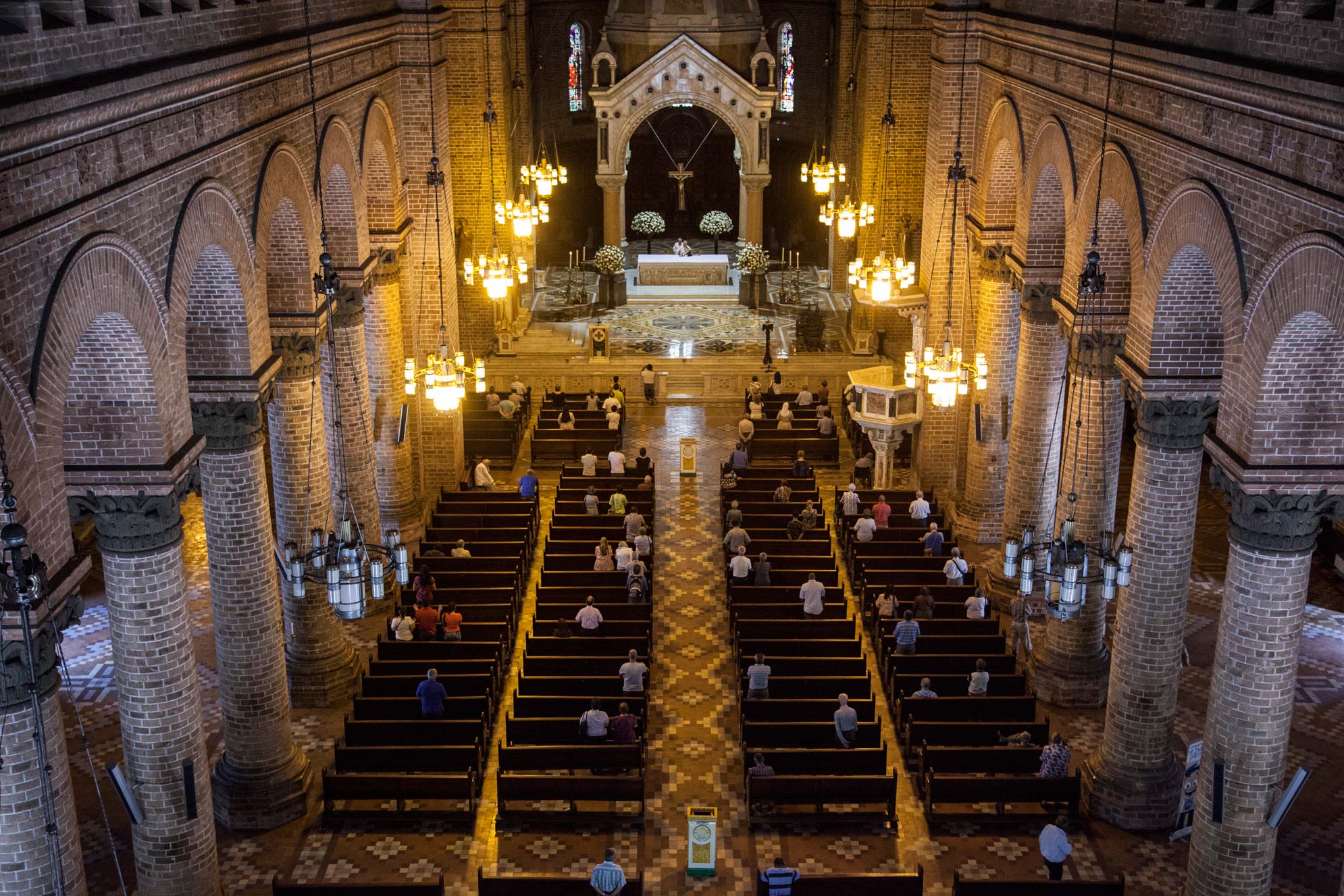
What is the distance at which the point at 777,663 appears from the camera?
19734mm

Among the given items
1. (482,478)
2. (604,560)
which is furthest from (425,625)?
(482,478)

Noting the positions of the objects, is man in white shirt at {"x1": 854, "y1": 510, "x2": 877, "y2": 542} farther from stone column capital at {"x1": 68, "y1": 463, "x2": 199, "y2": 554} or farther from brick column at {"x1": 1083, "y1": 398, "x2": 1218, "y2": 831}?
stone column capital at {"x1": 68, "y1": 463, "x2": 199, "y2": 554}

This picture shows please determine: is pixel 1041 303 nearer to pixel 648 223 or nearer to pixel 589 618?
pixel 589 618

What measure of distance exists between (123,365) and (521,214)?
1897 cm

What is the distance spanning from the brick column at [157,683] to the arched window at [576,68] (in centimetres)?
3212

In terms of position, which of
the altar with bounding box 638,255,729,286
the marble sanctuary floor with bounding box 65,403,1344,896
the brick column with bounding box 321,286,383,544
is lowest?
the marble sanctuary floor with bounding box 65,403,1344,896

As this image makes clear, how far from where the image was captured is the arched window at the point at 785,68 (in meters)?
44.2

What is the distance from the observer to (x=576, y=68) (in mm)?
44281

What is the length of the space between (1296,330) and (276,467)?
12766mm

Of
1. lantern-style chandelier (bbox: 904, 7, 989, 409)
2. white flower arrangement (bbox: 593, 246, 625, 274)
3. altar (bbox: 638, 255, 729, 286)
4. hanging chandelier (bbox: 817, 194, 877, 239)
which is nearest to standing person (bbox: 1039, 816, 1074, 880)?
lantern-style chandelier (bbox: 904, 7, 989, 409)

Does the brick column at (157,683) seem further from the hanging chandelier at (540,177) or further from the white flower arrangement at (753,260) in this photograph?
the white flower arrangement at (753,260)

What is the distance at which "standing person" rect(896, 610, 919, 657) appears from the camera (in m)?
20.0

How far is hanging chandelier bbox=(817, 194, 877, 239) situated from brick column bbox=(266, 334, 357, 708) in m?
14.3

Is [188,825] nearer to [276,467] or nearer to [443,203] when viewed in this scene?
[276,467]
